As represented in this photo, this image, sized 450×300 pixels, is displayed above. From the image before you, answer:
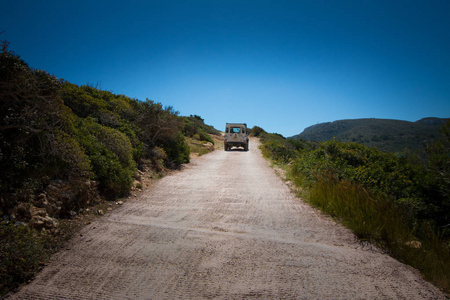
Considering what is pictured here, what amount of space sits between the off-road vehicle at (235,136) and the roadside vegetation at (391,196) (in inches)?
469

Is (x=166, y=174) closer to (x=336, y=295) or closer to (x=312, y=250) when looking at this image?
(x=312, y=250)

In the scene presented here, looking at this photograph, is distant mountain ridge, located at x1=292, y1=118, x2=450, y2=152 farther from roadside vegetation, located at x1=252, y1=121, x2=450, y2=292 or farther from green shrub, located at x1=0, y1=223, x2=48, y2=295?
green shrub, located at x1=0, y1=223, x2=48, y2=295

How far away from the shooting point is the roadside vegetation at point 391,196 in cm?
324

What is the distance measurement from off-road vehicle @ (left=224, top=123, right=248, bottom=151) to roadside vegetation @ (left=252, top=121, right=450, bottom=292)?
11912mm

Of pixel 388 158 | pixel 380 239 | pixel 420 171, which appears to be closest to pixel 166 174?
pixel 380 239

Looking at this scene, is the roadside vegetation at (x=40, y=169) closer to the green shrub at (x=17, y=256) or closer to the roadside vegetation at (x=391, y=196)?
the green shrub at (x=17, y=256)

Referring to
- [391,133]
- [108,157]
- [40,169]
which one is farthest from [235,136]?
[391,133]

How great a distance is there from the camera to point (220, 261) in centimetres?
273

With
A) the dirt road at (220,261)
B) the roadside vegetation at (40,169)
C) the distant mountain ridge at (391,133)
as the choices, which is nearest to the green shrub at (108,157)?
the roadside vegetation at (40,169)

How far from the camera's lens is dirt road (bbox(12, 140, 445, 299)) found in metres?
2.22

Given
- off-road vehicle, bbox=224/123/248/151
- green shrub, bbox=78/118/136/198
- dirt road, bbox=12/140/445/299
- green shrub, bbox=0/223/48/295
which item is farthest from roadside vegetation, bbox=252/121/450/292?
off-road vehicle, bbox=224/123/248/151

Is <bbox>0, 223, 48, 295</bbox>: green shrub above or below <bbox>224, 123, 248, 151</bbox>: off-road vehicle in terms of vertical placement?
below

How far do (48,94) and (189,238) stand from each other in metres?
4.19

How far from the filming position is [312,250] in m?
3.02
